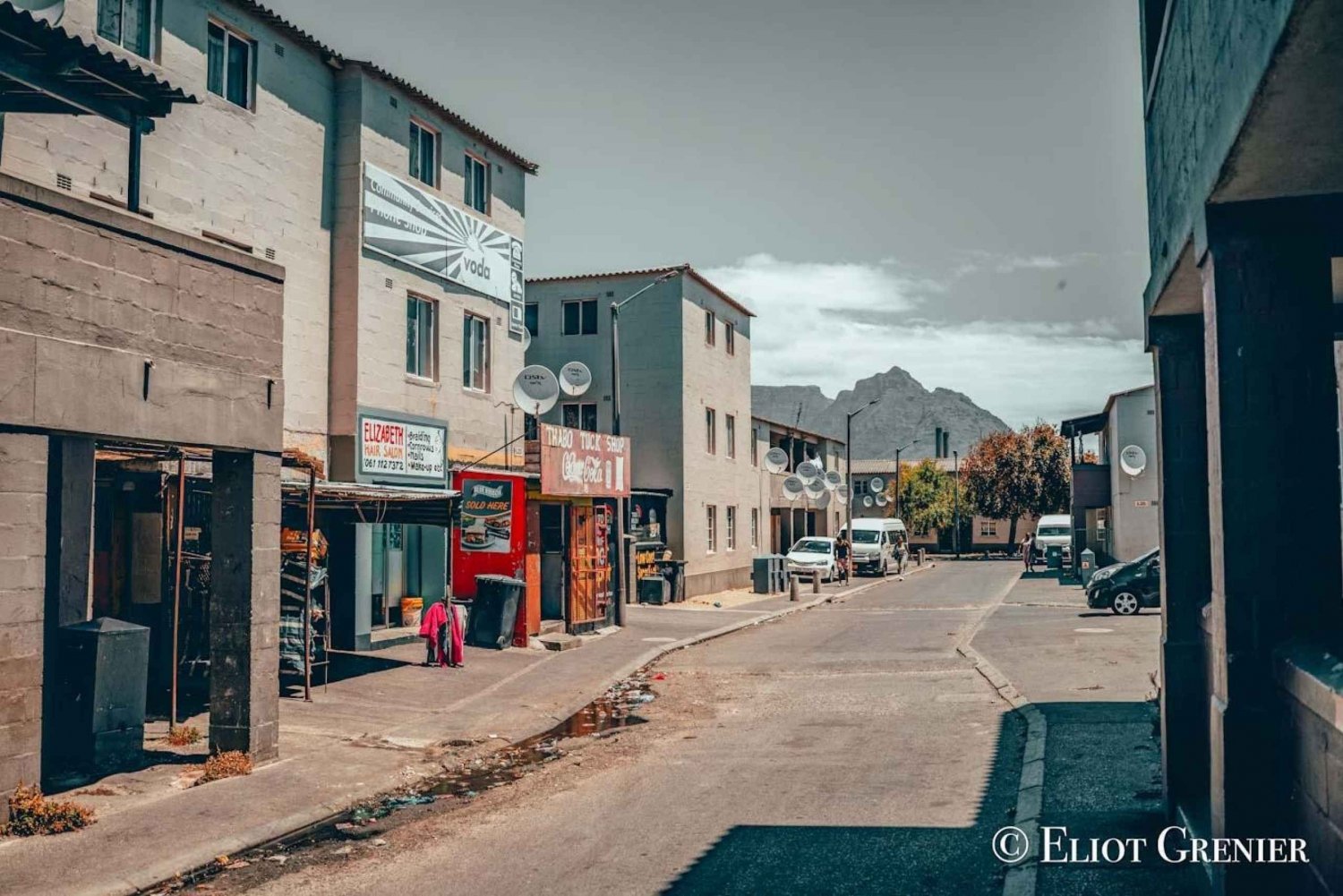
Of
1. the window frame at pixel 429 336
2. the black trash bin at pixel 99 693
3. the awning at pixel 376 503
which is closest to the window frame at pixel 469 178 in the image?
the window frame at pixel 429 336

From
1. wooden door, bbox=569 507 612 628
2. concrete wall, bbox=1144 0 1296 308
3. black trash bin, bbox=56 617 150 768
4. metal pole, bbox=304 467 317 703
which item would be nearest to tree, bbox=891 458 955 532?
wooden door, bbox=569 507 612 628

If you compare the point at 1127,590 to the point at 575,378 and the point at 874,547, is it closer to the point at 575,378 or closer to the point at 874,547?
the point at 575,378

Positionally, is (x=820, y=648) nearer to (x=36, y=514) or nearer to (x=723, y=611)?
(x=723, y=611)

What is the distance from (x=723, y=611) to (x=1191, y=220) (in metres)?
24.2

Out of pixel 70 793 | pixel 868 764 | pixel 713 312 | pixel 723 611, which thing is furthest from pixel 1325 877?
pixel 713 312

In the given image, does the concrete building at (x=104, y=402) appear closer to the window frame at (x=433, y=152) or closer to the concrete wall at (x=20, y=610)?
the concrete wall at (x=20, y=610)

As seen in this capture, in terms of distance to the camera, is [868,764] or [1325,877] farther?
[868,764]

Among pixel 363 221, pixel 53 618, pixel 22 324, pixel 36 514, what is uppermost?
pixel 363 221

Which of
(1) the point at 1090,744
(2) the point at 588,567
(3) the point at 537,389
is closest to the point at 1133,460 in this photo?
(2) the point at 588,567

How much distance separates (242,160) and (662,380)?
757 inches

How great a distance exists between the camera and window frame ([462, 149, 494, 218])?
926 inches

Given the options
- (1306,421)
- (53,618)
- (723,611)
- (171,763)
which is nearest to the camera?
(1306,421)

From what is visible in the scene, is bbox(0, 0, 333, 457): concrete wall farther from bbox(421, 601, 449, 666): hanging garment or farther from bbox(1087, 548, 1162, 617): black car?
bbox(1087, 548, 1162, 617): black car

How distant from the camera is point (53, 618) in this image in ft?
39.4
